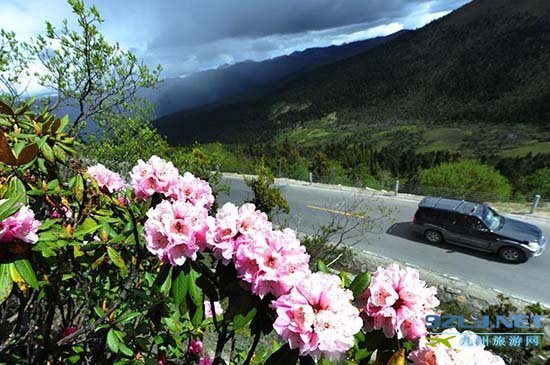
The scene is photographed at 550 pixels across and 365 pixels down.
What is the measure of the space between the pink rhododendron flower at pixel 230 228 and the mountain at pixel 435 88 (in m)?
72.1

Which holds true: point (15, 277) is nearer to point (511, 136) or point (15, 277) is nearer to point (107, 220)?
point (107, 220)

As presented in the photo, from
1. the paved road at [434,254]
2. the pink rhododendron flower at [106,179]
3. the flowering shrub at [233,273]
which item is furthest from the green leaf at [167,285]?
the paved road at [434,254]

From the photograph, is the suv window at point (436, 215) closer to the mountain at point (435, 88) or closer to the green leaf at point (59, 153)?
the green leaf at point (59, 153)

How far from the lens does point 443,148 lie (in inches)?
2443

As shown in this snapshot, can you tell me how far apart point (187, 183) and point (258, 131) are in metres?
120

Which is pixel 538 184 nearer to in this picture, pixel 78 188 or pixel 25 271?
pixel 78 188

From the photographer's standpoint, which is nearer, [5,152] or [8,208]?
[8,208]

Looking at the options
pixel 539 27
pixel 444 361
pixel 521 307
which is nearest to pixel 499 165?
pixel 521 307

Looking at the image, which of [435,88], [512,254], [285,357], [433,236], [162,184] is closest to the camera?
[285,357]

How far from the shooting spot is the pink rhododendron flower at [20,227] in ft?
4.17

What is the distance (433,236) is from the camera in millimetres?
10969

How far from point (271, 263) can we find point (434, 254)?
35.3 ft

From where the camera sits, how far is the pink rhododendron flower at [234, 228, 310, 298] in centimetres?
121

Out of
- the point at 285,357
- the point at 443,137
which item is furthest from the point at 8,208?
the point at 443,137
